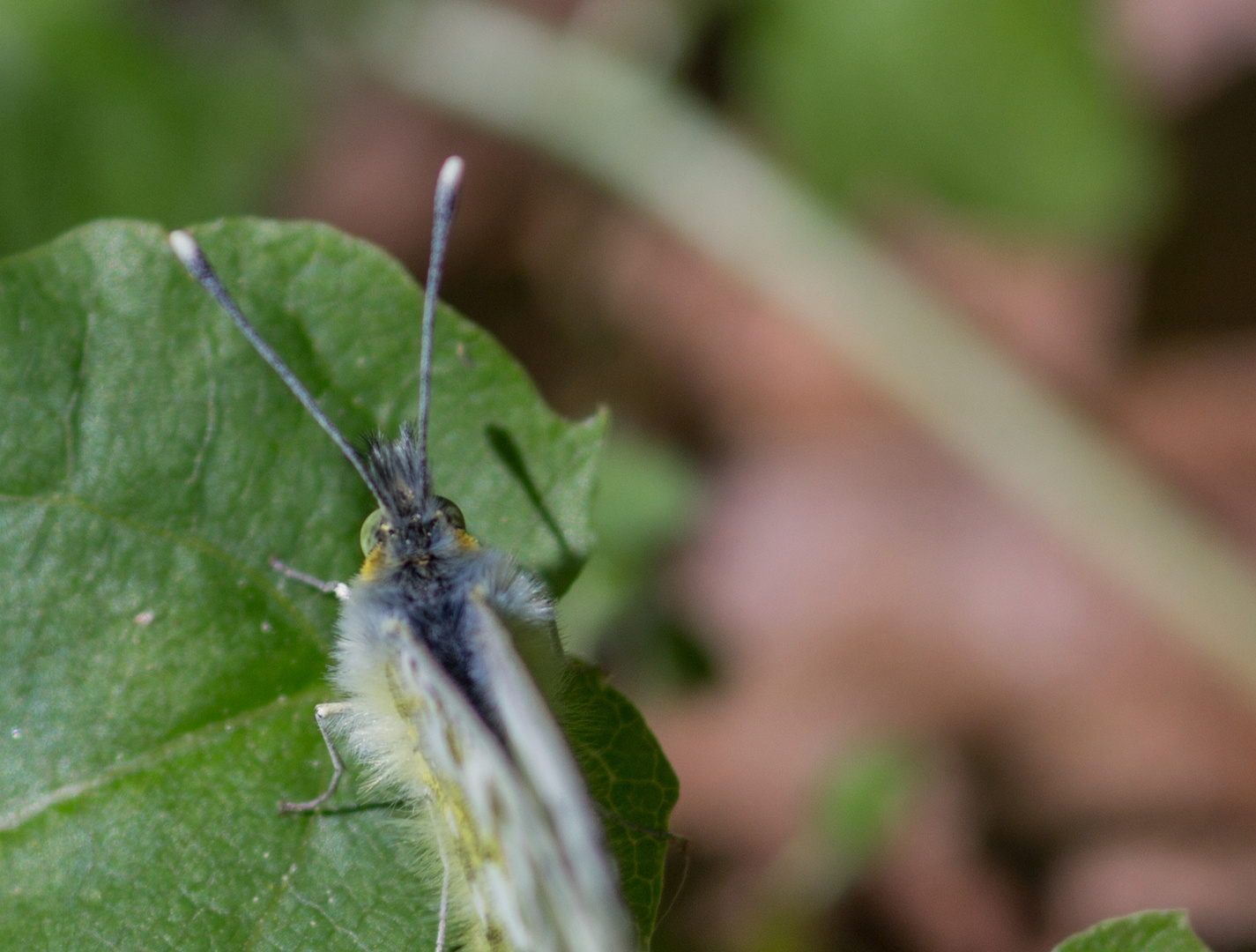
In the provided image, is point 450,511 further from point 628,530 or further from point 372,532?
point 628,530

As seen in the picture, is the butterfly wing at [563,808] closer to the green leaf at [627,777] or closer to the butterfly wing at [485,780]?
the butterfly wing at [485,780]

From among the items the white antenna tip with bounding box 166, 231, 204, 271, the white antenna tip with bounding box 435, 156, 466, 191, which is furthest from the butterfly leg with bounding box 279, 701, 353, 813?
the white antenna tip with bounding box 435, 156, 466, 191

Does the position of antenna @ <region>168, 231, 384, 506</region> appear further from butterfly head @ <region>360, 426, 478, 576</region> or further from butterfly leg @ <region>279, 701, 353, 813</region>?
butterfly leg @ <region>279, 701, 353, 813</region>

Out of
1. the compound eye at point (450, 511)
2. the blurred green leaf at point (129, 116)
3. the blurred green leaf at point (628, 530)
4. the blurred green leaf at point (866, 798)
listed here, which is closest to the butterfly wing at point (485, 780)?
the compound eye at point (450, 511)

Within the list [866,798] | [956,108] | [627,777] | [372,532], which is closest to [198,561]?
[372,532]

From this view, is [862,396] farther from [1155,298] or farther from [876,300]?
[1155,298]
